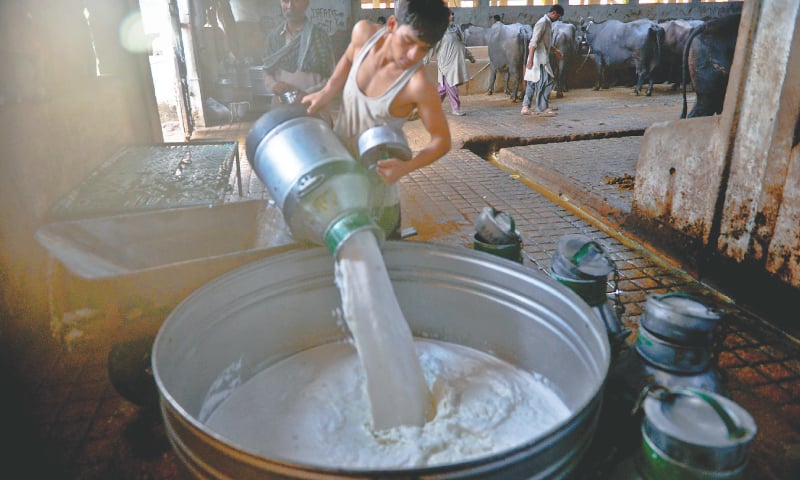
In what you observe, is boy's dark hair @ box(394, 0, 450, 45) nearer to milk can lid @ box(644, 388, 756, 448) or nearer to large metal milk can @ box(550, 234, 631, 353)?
large metal milk can @ box(550, 234, 631, 353)

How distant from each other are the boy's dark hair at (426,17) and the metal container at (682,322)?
1.37 m

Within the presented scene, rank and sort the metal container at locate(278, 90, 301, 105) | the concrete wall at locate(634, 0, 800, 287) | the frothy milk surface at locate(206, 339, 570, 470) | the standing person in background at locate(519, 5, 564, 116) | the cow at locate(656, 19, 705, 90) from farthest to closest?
the cow at locate(656, 19, 705, 90), the standing person in background at locate(519, 5, 564, 116), the metal container at locate(278, 90, 301, 105), the concrete wall at locate(634, 0, 800, 287), the frothy milk surface at locate(206, 339, 570, 470)

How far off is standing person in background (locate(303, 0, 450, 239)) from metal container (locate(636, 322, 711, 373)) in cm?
121

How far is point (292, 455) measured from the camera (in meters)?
2.04

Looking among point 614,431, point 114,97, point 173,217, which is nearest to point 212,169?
point 173,217

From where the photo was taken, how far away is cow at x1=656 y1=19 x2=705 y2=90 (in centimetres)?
1400

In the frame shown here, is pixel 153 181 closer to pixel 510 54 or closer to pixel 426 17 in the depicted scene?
pixel 426 17

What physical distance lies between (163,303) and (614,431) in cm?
195

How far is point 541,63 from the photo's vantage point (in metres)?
10.1

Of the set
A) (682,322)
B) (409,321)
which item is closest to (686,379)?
(682,322)

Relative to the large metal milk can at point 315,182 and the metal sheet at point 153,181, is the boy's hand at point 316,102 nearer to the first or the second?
the large metal milk can at point 315,182

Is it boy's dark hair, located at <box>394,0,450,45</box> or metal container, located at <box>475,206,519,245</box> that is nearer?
boy's dark hair, located at <box>394,0,450,45</box>

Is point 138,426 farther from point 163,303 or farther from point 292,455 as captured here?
point 292,455

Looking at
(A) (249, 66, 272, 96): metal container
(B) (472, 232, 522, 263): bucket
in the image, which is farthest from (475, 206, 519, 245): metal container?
(A) (249, 66, 272, 96): metal container
